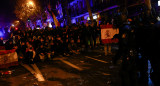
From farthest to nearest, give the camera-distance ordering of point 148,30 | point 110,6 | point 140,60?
1. point 110,6
2. point 140,60
3. point 148,30

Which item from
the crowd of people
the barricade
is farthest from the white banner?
the barricade

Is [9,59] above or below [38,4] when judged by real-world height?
below

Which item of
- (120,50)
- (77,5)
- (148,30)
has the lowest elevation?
(120,50)

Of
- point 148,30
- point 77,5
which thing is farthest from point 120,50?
point 77,5

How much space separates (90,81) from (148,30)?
3.19 m

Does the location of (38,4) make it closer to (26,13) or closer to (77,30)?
(26,13)

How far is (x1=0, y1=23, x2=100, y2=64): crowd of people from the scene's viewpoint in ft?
39.2

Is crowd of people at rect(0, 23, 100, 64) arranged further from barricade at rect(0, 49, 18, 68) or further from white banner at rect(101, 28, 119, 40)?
white banner at rect(101, 28, 119, 40)

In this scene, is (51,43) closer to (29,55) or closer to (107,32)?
(29,55)

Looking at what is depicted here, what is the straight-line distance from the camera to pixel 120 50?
466 centimetres

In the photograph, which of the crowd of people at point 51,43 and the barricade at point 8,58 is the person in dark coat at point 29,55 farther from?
the barricade at point 8,58

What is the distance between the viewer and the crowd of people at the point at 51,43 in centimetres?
1196

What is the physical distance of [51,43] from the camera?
1288 cm

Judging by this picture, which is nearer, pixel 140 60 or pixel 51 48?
pixel 140 60
